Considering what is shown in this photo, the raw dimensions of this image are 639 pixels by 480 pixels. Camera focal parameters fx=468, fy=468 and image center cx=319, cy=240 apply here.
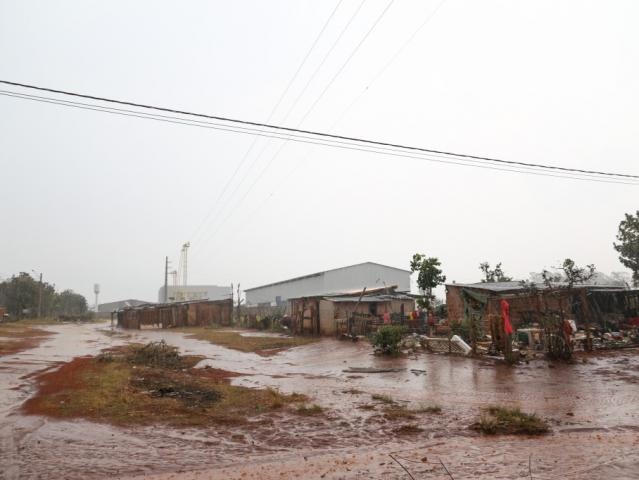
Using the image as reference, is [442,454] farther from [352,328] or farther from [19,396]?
[352,328]

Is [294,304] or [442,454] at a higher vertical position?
[294,304]

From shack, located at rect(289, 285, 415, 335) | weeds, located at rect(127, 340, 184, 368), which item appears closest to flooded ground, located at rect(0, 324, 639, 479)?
weeds, located at rect(127, 340, 184, 368)

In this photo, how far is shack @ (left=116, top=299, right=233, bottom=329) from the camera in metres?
48.2

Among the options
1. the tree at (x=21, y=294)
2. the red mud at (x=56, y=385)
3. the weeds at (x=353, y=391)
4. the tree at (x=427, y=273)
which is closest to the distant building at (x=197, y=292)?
the tree at (x=21, y=294)

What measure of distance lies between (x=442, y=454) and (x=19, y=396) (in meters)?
9.44

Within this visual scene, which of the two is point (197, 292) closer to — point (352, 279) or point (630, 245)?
point (352, 279)

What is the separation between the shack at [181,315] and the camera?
48.2 metres

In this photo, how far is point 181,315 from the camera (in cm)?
4859

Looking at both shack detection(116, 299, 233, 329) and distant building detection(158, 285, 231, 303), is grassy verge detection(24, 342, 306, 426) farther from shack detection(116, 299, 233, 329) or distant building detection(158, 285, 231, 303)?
distant building detection(158, 285, 231, 303)

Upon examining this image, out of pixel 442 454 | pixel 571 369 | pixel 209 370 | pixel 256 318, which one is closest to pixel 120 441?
pixel 442 454

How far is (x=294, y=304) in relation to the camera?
3850 centimetres

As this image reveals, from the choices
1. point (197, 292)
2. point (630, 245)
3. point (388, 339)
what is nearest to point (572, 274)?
point (388, 339)

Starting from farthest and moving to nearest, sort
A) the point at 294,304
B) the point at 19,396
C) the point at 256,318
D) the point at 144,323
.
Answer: the point at 144,323 < the point at 256,318 < the point at 294,304 < the point at 19,396

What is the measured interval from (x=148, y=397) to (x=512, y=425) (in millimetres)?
7259
